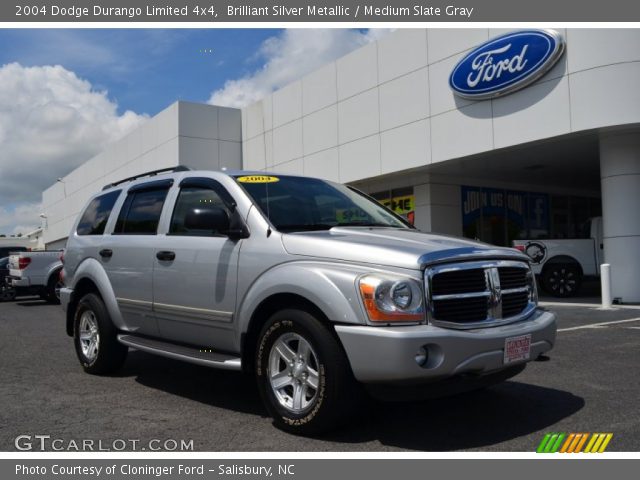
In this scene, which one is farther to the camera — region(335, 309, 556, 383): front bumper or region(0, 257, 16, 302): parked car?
region(0, 257, 16, 302): parked car

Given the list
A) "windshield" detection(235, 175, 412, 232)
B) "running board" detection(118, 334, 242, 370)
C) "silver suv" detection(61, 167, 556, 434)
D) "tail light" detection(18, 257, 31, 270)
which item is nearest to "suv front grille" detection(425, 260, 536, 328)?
"silver suv" detection(61, 167, 556, 434)

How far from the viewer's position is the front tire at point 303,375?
387 centimetres

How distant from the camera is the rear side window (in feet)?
21.6

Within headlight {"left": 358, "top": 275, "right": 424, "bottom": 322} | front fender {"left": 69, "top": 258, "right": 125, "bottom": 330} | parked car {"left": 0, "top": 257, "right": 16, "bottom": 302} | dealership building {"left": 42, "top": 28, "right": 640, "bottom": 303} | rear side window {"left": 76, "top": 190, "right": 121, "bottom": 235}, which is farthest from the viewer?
parked car {"left": 0, "top": 257, "right": 16, "bottom": 302}

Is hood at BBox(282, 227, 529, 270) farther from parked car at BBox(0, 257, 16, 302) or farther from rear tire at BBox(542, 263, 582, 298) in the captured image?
parked car at BBox(0, 257, 16, 302)

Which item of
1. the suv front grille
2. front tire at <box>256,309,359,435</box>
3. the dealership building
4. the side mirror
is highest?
the dealership building

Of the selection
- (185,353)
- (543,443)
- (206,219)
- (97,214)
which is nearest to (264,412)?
(185,353)

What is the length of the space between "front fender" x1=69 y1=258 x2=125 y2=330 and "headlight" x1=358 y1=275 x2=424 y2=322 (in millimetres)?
3092

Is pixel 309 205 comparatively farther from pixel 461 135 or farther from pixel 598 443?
pixel 461 135

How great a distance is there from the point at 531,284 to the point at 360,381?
1.74 m

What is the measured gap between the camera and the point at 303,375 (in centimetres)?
413

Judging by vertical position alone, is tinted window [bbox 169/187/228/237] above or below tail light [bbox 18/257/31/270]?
above

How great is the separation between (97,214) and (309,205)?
286cm
